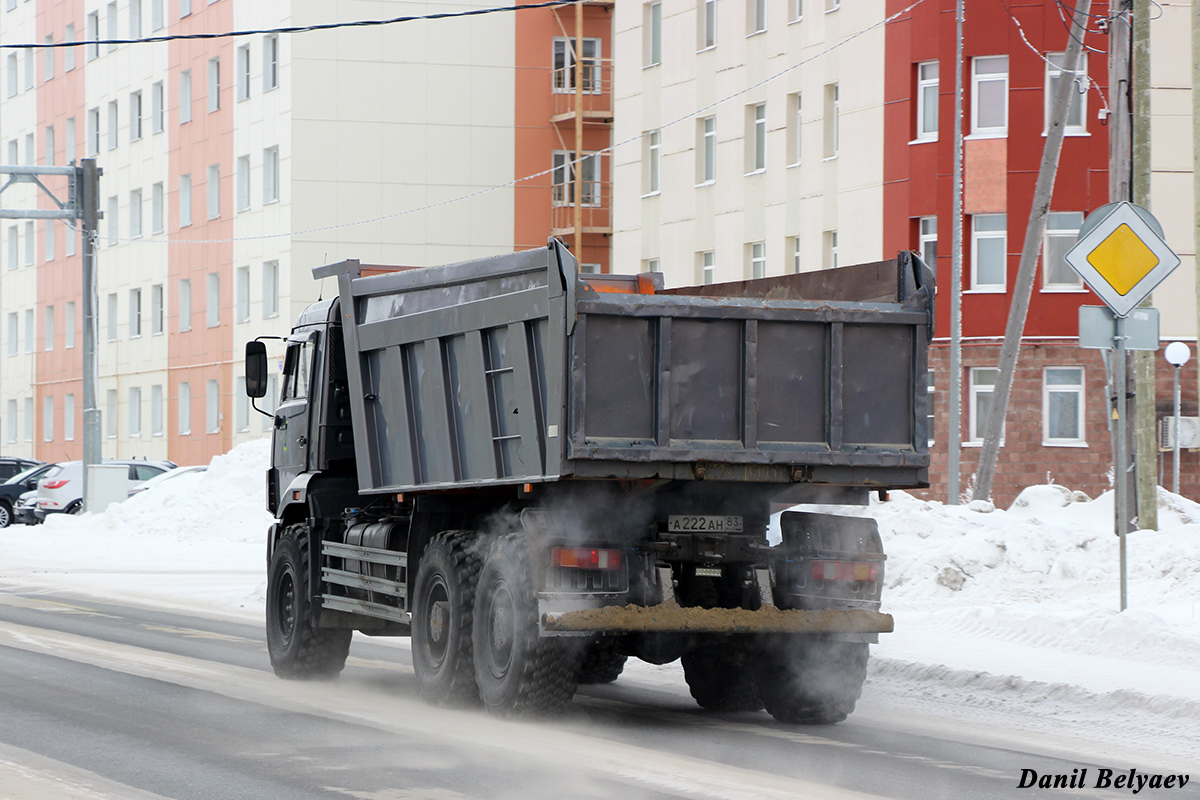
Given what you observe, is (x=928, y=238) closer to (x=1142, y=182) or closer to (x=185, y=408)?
(x=1142, y=182)

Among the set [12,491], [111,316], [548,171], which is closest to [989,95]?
[548,171]

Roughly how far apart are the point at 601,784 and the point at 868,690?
174 inches

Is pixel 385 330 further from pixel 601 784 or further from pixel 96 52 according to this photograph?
pixel 96 52

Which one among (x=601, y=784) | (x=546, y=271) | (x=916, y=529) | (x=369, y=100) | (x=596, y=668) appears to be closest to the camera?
(x=601, y=784)

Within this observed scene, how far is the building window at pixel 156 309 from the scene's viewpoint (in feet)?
202

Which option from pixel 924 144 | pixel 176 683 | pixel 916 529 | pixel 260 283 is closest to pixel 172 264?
pixel 260 283

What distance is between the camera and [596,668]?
11477 millimetres

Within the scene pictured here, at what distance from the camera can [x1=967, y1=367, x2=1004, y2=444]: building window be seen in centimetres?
3741

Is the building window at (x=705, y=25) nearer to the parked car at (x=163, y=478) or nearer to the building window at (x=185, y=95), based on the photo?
the parked car at (x=163, y=478)

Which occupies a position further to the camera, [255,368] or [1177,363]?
[1177,363]

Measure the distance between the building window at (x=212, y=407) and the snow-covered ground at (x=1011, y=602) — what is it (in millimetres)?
25190

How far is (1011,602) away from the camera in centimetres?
1673

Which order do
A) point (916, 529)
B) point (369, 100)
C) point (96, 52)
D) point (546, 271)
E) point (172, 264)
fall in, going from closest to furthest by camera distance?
point (546, 271) → point (916, 529) → point (369, 100) → point (172, 264) → point (96, 52)

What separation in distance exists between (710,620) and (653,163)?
1492 inches
